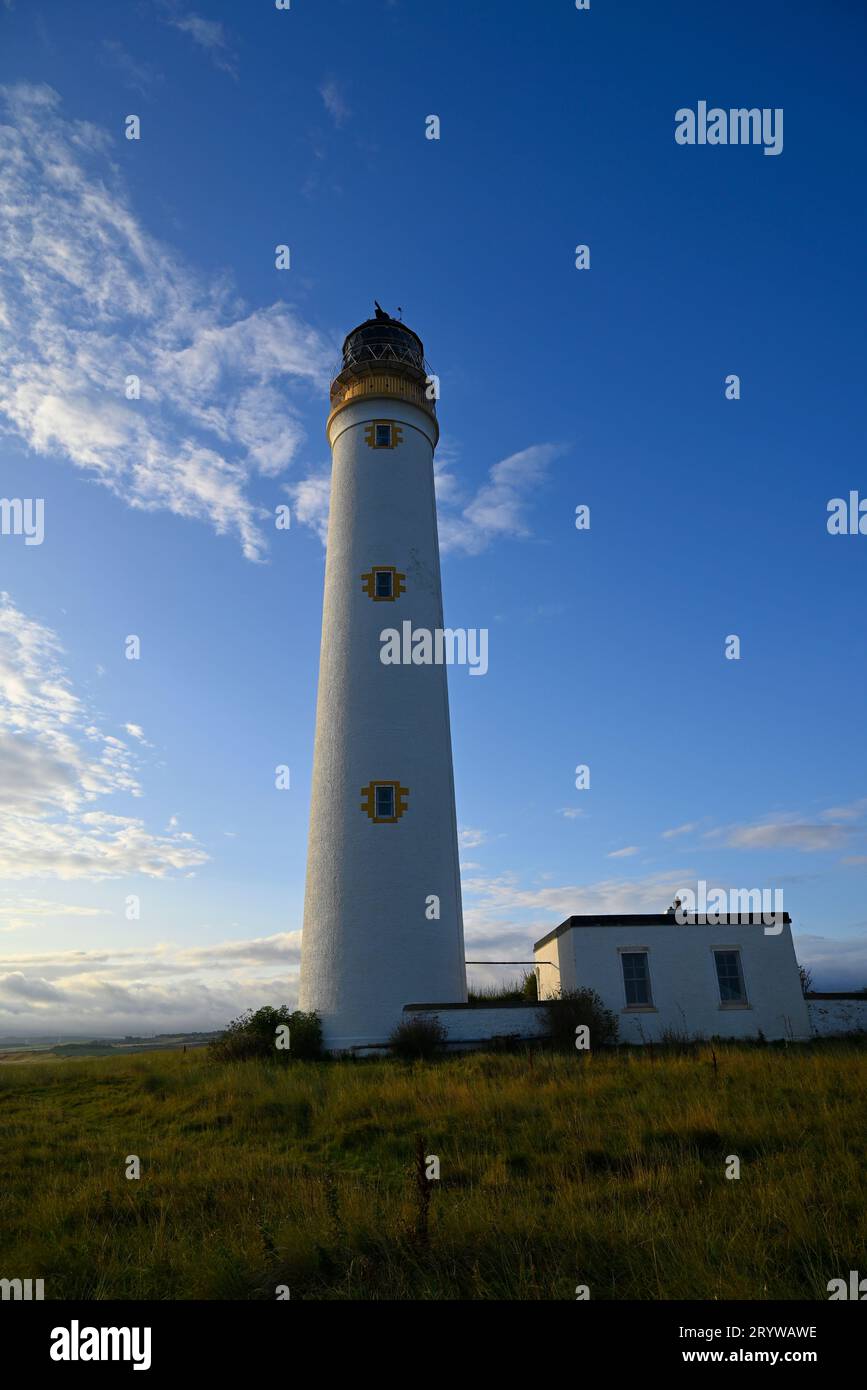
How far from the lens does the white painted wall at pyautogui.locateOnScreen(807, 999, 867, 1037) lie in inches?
843

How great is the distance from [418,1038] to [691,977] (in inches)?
305

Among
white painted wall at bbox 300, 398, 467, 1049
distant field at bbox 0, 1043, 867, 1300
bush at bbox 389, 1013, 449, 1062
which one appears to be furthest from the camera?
white painted wall at bbox 300, 398, 467, 1049

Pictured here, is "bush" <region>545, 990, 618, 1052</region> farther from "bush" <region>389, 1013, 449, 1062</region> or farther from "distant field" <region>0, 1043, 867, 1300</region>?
"distant field" <region>0, 1043, 867, 1300</region>

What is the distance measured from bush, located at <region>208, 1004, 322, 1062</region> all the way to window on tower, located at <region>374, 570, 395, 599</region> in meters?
11.8

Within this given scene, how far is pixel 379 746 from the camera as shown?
21.5 meters

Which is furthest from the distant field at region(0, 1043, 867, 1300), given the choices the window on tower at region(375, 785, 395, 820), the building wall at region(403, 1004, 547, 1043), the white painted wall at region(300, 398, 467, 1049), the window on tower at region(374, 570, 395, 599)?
the window on tower at region(374, 570, 395, 599)

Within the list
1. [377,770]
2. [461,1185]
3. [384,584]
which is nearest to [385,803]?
[377,770]

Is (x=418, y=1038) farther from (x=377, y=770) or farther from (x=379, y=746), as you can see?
(x=379, y=746)

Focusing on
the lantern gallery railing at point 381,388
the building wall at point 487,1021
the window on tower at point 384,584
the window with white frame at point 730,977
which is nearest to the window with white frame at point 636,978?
the window with white frame at point 730,977

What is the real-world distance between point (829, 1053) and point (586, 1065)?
6251 millimetres

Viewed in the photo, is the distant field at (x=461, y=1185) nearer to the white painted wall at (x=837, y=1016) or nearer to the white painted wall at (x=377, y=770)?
the white painted wall at (x=377, y=770)

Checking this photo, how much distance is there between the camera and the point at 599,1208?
23.6 ft

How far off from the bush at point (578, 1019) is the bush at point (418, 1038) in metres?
2.84
